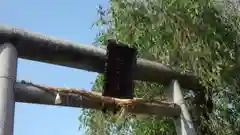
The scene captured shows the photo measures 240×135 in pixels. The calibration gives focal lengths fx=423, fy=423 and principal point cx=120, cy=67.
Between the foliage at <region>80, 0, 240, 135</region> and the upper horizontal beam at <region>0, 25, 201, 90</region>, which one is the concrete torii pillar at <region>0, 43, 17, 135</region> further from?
the foliage at <region>80, 0, 240, 135</region>

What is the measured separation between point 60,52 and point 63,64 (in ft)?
0.43

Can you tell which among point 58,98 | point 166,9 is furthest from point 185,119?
point 58,98

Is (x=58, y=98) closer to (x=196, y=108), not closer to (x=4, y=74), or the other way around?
(x=4, y=74)

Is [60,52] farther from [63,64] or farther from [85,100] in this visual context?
[85,100]

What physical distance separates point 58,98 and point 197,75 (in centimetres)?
155

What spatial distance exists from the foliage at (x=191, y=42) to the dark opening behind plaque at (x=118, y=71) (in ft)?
1.20

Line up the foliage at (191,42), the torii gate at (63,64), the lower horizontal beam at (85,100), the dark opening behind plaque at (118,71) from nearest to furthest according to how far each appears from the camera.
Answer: the torii gate at (63,64) → the lower horizontal beam at (85,100) → the dark opening behind plaque at (118,71) → the foliage at (191,42)

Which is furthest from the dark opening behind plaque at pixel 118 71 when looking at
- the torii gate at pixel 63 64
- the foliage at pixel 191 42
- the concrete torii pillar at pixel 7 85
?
the concrete torii pillar at pixel 7 85

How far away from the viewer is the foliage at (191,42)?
406cm

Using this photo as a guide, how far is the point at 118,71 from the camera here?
3.61 meters

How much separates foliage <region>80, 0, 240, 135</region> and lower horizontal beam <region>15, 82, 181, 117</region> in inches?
12.6

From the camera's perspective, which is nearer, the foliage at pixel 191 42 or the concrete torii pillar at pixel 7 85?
the concrete torii pillar at pixel 7 85

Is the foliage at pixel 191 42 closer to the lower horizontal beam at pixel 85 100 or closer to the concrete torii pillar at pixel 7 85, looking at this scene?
the lower horizontal beam at pixel 85 100

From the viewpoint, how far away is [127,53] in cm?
369
